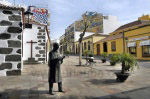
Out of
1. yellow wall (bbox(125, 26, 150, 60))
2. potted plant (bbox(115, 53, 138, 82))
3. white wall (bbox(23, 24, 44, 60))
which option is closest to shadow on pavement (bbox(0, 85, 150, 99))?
potted plant (bbox(115, 53, 138, 82))

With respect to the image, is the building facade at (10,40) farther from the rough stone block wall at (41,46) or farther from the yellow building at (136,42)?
the yellow building at (136,42)

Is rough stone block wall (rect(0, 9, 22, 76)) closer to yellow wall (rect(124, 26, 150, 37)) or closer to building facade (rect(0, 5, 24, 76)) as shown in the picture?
building facade (rect(0, 5, 24, 76))

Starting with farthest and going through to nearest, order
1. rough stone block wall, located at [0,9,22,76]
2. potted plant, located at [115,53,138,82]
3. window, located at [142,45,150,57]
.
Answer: window, located at [142,45,150,57], rough stone block wall, located at [0,9,22,76], potted plant, located at [115,53,138,82]

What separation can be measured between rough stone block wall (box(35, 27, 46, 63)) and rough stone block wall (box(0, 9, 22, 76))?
5.14 metres

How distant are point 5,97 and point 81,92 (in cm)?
225

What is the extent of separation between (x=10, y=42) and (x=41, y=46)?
5355mm

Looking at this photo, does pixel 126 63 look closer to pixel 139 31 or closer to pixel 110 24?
pixel 139 31

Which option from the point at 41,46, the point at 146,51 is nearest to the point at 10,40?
the point at 41,46

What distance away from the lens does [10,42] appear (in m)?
7.04

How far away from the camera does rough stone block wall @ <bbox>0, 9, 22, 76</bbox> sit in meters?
6.91

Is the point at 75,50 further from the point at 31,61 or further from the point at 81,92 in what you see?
the point at 81,92

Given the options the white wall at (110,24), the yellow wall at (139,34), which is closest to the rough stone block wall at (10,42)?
the yellow wall at (139,34)

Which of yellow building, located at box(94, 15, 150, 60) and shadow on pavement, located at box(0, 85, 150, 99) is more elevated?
yellow building, located at box(94, 15, 150, 60)

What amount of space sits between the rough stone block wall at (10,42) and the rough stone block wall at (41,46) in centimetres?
514
